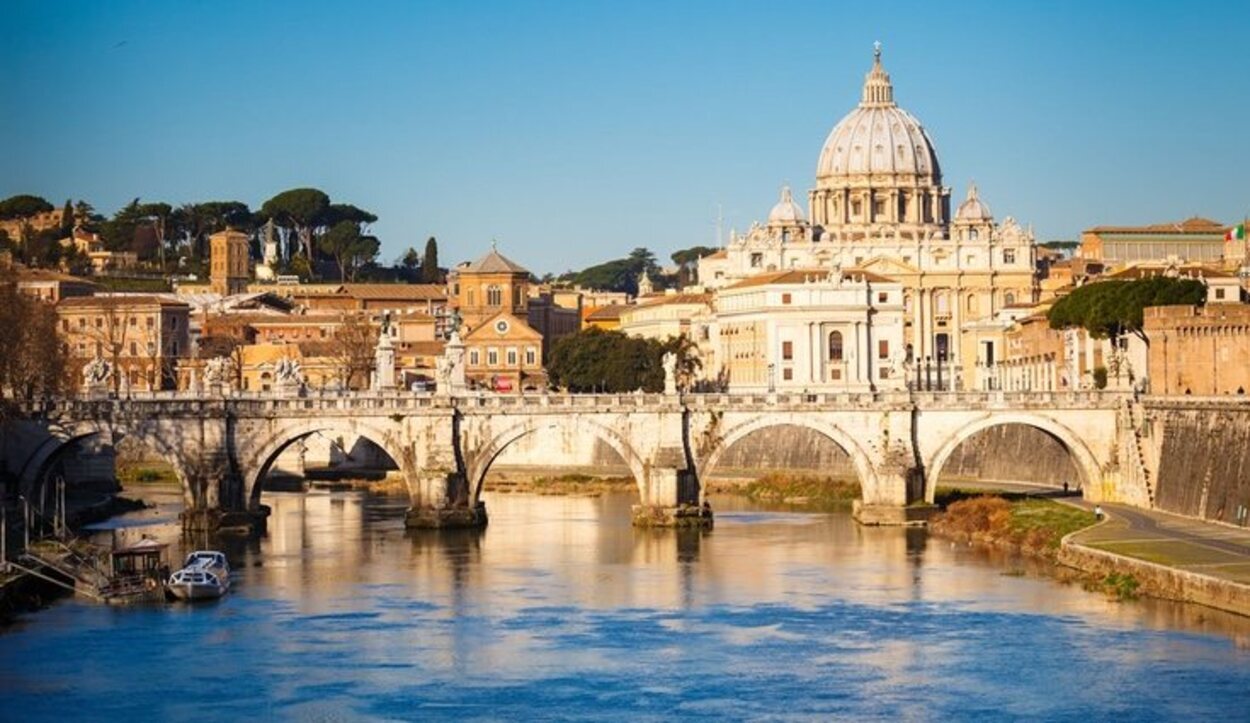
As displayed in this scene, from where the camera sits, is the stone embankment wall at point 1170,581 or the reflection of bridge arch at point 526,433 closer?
the stone embankment wall at point 1170,581

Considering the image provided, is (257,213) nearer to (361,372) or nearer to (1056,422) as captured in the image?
(361,372)

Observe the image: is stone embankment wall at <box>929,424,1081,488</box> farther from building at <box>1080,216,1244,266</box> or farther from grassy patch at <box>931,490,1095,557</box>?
building at <box>1080,216,1244,266</box>

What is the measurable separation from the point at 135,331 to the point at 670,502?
196ft

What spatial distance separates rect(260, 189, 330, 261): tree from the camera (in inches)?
6673

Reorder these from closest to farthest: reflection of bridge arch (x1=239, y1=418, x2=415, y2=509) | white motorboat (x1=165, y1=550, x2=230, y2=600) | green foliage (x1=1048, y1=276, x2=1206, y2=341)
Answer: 1. white motorboat (x1=165, y1=550, x2=230, y2=600)
2. reflection of bridge arch (x1=239, y1=418, x2=415, y2=509)
3. green foliage (x1=1048, y1=276, x2=1206, y2=341)

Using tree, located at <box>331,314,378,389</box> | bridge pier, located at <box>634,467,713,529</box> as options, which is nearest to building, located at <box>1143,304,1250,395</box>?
bridge pier, located at <box>634,467,713,529</box>

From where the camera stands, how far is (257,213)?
6939 inches

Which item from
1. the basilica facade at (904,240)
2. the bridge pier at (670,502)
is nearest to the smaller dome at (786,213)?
the basilica facade at (904,240)

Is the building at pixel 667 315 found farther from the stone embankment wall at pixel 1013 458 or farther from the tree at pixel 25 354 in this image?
the tree at pixel 25 354

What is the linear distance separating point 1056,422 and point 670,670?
26.6m

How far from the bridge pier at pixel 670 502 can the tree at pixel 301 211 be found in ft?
322

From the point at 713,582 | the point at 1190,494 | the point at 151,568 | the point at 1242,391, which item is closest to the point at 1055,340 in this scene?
the point at 1242,391

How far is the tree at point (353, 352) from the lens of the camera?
375 ft

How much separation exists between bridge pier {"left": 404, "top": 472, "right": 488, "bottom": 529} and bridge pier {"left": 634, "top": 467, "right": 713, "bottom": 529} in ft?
15.2
